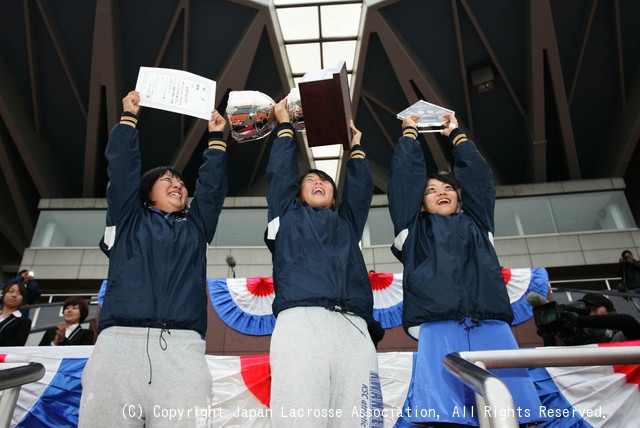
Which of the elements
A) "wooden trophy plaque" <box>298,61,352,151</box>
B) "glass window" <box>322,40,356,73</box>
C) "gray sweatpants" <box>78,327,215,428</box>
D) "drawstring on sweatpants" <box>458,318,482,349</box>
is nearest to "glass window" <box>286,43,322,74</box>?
"glass window" <box>322,40,356,73</box>

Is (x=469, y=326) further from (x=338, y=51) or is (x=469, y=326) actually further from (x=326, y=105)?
(x=338, y=51)

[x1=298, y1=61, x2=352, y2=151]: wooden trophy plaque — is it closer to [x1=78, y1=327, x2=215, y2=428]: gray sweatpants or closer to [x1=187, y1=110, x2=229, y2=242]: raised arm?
[x1=187, y1=110, x2=229, y2=242]: raised arm

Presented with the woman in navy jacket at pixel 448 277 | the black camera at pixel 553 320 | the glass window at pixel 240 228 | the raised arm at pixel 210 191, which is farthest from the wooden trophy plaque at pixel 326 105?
the glass window at pixel 240 228

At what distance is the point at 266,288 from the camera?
5.62 m

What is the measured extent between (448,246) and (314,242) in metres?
0.70

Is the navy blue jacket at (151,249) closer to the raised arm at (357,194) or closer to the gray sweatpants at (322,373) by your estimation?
the gray sweatpants at (322,373)

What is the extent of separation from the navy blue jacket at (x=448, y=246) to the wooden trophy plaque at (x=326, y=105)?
392 mm

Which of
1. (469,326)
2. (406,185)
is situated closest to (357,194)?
(406,185)

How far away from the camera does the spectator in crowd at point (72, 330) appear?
4469 millimetres

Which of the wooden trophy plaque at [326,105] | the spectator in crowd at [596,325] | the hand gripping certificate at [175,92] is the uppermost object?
the hand gripping certificate at [175,92]

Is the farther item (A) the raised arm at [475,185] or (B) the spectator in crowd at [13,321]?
(B) the spectator in crowd at [13,321]

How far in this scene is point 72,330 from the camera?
4.57 m

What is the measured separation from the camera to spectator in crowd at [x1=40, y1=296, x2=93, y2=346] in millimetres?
4469

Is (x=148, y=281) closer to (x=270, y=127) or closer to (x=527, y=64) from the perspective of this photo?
(x=270, y=127)
